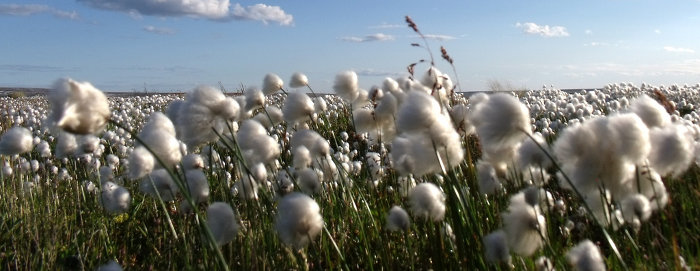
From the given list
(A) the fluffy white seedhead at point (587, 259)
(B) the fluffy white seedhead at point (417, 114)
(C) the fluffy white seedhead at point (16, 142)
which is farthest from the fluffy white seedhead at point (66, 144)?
(A) the fluffy white seedhead at point (587, 259)

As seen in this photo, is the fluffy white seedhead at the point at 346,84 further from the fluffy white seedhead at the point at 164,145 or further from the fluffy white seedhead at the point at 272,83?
the fluffy white seedhead at the point at 164,145

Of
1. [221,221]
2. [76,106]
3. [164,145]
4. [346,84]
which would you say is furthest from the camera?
[346,84]

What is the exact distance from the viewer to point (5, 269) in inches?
152

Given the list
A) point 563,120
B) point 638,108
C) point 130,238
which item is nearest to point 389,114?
point 638,108

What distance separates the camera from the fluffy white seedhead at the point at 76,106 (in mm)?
1983

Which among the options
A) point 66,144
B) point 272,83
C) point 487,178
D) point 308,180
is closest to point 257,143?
point 308,180

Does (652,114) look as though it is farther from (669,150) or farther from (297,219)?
(297,219)

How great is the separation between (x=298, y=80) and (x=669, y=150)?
8.93 feet

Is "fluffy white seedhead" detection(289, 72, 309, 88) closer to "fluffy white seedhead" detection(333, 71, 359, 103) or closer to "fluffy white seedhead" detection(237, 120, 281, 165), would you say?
"fluffy white seedhead" detection(333, 71, 359, 103)

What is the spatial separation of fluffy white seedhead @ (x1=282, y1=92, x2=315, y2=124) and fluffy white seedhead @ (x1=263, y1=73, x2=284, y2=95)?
1.81 ft

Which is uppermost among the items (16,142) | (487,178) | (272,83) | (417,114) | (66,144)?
(417,114)

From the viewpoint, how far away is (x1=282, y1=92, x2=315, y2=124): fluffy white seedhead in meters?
3.45

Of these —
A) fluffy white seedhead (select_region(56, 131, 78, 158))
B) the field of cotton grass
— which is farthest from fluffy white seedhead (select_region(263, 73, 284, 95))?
fluffy white seedhead (select_region(56, 131, 78, 158))

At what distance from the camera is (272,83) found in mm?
4062
